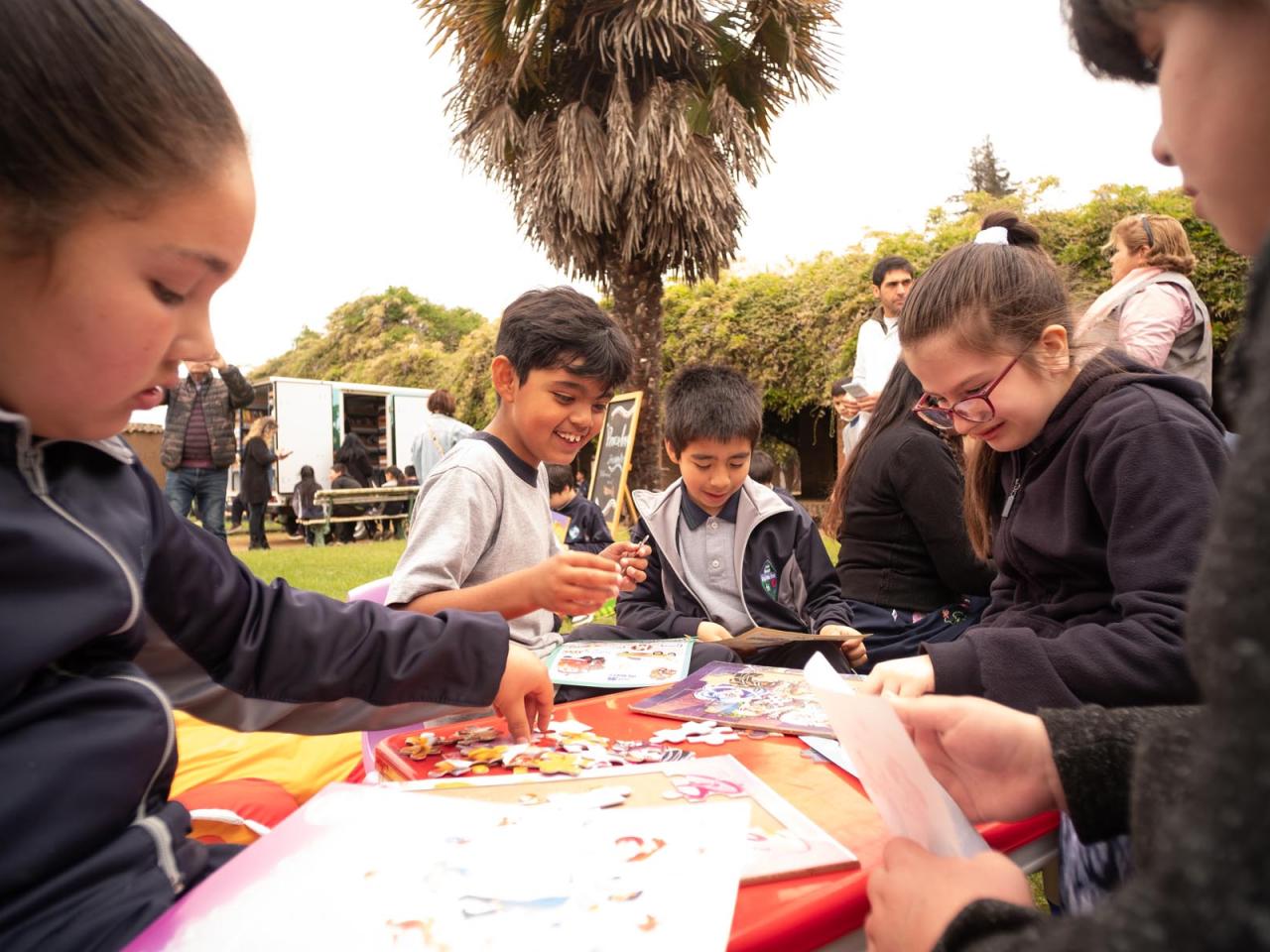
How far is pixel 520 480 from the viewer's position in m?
2.38

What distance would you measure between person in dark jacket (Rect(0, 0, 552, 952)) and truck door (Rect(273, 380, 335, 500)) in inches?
587

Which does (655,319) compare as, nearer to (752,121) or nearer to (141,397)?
(752,121)

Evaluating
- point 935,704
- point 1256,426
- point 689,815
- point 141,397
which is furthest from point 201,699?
point 1256,426

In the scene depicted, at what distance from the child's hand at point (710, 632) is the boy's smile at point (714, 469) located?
496mm

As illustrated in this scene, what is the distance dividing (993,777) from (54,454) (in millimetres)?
1082

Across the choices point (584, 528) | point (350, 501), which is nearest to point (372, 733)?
point (584, 528)

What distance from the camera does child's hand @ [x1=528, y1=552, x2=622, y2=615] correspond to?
1.67 m

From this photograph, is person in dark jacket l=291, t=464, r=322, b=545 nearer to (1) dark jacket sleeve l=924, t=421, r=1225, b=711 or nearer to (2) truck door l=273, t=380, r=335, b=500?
(2) truck door l=273, t=380, r=335, b=500

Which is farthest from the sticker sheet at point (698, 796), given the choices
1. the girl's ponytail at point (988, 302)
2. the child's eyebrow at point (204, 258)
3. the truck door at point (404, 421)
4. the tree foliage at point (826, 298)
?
the truck door at point (404, 421)

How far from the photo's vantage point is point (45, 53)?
789mm

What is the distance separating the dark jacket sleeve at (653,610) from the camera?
2.68 meters

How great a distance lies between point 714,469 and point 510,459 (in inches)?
31.7

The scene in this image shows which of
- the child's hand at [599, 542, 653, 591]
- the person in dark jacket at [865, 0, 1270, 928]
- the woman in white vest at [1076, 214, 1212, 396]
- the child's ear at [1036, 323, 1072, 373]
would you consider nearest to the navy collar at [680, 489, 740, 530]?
the child's hand at [599, 542, 653, 591]

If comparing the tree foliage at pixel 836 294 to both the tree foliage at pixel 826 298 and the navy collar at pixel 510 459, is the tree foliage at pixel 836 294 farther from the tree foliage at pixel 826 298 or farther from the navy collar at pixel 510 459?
the navy collar at pixel 510 459
